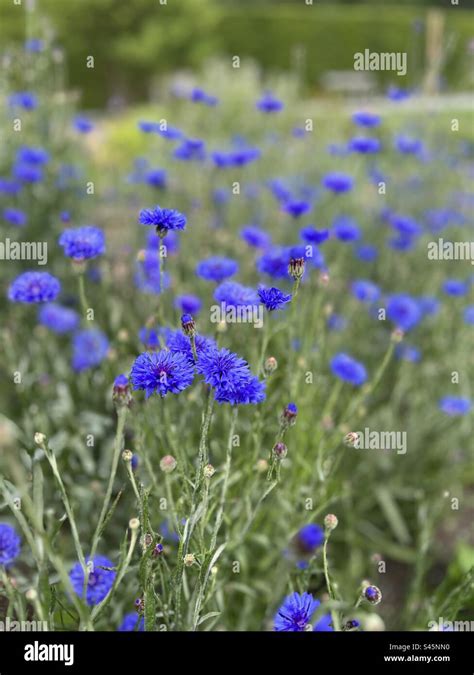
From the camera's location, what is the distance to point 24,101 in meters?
2.50

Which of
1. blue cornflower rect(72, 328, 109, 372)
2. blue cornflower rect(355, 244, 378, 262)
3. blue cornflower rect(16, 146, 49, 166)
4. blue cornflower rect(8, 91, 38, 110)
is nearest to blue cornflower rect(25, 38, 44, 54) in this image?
blue cornflower rect(8, 91, 38, 110)

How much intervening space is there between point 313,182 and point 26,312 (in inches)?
74.7

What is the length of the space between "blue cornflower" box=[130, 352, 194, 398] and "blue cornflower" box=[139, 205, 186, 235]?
277mm

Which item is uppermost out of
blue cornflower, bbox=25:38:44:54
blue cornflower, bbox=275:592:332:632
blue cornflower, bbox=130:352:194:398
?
blue cornflower, bbox=25:38:44:54

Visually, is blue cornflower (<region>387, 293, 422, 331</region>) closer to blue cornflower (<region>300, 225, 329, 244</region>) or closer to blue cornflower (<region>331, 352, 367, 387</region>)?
blue cornflower (<region>331, 352, 367, 387</region>)

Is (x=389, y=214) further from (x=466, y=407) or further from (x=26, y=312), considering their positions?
(x=26, y=312)

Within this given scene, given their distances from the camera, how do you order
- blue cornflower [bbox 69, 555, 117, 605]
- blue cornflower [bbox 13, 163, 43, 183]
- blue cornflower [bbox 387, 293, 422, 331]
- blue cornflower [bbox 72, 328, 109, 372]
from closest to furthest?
1. blue cornflower [bbox 69, 555, 117, 605]
2. blue cornflower [bbox 72, 328, 109, 372]
3. blue cornflower [bbox 387, 293, 422, 331]
4. blue cornflower [bbox 13, 163, 43, 183]

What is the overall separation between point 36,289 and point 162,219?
1.41ft

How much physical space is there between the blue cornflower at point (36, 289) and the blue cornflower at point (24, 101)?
1278mm

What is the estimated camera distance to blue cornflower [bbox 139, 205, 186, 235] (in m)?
1.17

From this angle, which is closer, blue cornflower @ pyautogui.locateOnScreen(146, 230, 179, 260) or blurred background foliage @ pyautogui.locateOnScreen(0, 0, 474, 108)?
blue cornflower @ pyautogui.locateOnScreen(146, 230, 179, 260)
